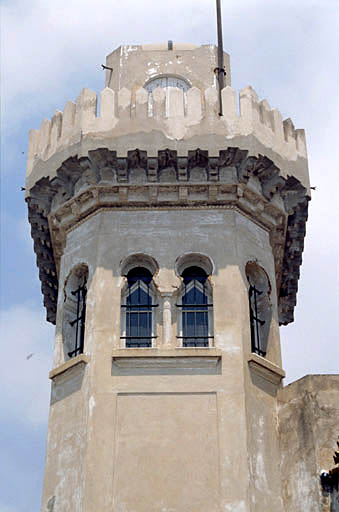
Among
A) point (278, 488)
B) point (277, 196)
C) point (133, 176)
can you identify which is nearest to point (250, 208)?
point (277, 196)

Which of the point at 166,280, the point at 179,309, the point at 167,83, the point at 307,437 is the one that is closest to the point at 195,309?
the point at 179,309

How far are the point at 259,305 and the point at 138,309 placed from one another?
106 inches

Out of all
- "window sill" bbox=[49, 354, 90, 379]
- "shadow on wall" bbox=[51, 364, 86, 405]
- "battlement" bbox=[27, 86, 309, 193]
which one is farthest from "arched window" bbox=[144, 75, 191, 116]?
"shadow on wall" bbox=[51, 364, 86, 405]

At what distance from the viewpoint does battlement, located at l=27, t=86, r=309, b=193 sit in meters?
20.8

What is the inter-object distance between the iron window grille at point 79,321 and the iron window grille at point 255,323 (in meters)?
3.39

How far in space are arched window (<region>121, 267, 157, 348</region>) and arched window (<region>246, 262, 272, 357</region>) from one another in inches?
82.2

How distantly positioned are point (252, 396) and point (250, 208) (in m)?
4.29

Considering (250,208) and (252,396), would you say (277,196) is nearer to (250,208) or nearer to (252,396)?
(250,208)

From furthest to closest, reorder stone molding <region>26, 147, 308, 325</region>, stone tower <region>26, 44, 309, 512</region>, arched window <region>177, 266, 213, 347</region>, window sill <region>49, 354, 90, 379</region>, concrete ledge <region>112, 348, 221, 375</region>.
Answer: stone molding <region>26, 147, 308, 325</region> < arched window <region>177, 266, 213, 347</region> < window sill <region>49, 354, 90, 379</region> < concrete ledge <region>112, 348, 221, 375</region> < stone tower <region>26, 44, 309, 512</region>

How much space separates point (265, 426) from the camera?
18750 mm

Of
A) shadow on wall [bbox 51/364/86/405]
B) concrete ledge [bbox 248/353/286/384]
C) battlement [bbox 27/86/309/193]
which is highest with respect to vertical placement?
battlement [bbox 27/86/309/193]

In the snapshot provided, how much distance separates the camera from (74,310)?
21.0 m

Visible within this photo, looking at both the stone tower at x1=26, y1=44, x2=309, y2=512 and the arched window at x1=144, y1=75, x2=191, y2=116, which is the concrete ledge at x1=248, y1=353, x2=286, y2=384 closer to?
the stone tower at x1=26, y1=44, x2=309, y2=512

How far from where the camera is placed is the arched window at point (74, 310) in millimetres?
20469
